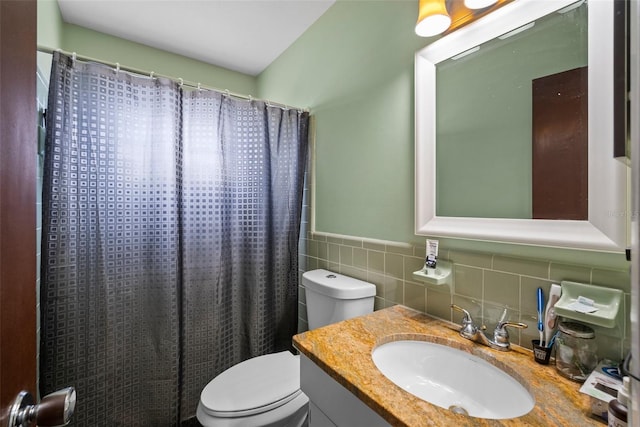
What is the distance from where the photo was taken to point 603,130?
713 mm

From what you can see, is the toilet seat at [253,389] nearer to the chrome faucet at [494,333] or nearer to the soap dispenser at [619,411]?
the chrome faucet at [494,333]

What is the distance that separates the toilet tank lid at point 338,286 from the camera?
1.29 m

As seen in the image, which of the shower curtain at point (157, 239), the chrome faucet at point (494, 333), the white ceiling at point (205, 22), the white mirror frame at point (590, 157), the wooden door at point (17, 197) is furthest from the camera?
the white ceiling at point (205, 22)

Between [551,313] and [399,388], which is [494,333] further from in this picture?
[399,388]

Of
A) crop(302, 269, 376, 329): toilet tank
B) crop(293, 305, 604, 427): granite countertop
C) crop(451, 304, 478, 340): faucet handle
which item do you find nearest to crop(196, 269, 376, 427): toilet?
crop(302, 269, 376, 329): toilet tank

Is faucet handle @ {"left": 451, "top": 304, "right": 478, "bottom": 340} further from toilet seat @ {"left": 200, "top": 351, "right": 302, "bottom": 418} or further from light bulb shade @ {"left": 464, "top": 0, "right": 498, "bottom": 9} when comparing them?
light bulb shade @ {"left": 464, "top": 0, "right": 498, "bottom": 9}

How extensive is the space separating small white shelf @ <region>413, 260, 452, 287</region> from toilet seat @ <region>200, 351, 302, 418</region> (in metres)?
0.72

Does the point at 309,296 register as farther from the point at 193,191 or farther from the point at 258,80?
the point at 258,80

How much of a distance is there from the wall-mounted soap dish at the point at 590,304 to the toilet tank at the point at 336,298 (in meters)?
0.72

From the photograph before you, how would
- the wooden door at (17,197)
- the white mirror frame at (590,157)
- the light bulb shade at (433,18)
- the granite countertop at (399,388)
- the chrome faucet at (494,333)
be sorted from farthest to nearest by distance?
the light bulb shade at (433,18) → the chrome faucet at (494,333) → the white mirror frame at (590,157) → the granite countertop at (399,388) → the wooden door at (17,197)

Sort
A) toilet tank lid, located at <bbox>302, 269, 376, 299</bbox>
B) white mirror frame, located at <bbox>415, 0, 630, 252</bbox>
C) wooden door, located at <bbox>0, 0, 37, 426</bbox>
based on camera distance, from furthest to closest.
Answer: toilet tank lid, located at <bbox>302, 269, 376, 299</bbox>, white mirror frame, located at <bbox>415, 0, 630, 252</bbox>, wooden door, located at <bbox>0, 0, 37, 426</bbox>

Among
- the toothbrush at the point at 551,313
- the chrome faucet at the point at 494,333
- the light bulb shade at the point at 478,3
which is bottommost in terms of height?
the chrome faucet at the point at 494,333

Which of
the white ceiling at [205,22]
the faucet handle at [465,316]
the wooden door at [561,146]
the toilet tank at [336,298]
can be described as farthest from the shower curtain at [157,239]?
the wooden door at [561,146]

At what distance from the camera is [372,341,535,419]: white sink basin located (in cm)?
74
